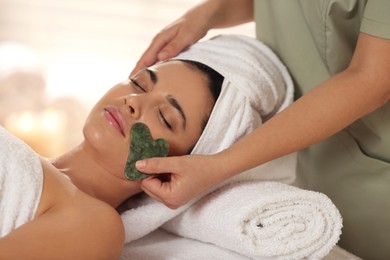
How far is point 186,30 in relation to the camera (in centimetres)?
177

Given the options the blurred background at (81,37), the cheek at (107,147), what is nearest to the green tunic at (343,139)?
the cheek at (107,147)

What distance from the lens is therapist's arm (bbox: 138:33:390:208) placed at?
4.33 ft

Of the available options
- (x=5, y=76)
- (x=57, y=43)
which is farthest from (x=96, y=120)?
(x=57, y=43)

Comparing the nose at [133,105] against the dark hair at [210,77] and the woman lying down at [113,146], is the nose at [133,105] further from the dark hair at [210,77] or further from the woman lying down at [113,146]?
the dark hair at [210,77]

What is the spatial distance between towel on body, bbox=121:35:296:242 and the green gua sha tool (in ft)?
Result: 0.42

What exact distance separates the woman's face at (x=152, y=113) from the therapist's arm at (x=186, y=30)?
0.14 meters

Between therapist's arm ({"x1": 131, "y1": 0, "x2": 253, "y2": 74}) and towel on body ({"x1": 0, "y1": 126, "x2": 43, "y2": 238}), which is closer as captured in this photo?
towel on body ({"x1": 0, "y1": 126, "x2": 43, "y2": 238})

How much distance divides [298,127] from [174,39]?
21.4 inches

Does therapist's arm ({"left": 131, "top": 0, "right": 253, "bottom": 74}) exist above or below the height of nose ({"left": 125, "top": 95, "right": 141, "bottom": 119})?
above

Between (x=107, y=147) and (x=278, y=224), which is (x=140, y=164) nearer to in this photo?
(x=107, y=147)

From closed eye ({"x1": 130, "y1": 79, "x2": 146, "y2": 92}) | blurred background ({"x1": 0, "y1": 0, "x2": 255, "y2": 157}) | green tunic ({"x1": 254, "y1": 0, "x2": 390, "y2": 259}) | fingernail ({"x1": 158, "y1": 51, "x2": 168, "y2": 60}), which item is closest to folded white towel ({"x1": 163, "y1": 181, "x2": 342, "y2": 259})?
green tunic ({"x1": 254, "y1": 0, "x2": 390, "y2": 259})

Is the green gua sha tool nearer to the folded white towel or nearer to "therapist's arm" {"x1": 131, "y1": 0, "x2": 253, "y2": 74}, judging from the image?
the folded white towel

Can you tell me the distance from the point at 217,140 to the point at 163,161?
284 millimetres

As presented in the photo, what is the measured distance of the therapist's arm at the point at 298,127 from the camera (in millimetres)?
1318
